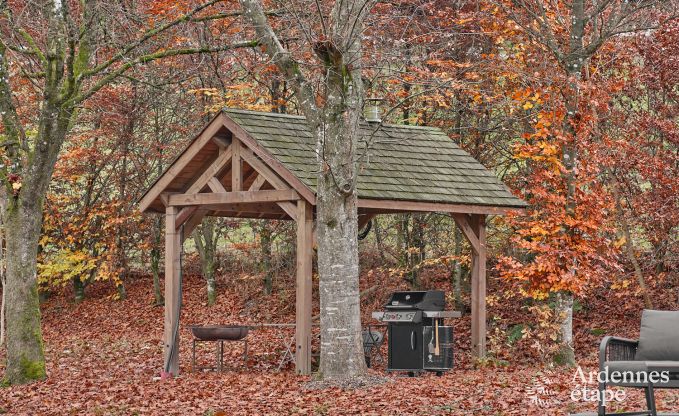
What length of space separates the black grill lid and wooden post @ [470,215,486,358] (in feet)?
4.35

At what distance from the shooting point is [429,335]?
45.0 feet

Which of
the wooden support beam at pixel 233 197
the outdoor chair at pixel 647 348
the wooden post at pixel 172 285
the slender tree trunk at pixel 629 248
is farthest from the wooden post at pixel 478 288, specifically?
the outdoor chair at pixel 647 348

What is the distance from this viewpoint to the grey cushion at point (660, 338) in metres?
8.07

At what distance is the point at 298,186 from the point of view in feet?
42.1

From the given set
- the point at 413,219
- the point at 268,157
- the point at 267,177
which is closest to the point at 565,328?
the point at 267,177

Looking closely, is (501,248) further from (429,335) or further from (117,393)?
(117,393)

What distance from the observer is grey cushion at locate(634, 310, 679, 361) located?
807 cm

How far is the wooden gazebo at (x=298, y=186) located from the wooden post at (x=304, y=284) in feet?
0.04

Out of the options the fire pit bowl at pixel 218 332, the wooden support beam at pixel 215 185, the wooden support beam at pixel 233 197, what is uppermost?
the wooden support beam at pixel 215 185

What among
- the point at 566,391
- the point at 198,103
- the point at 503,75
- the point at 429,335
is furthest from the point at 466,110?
the point at 566,391

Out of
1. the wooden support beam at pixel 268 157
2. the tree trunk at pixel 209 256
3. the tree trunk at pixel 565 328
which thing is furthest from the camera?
the tree trunk at pixel 209 256

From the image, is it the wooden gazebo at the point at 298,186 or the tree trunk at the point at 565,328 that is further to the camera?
the tree trunk at the point at 565,328

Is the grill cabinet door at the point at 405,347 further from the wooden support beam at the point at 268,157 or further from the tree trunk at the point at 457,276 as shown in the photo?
the tree trunk at the point at 457,276

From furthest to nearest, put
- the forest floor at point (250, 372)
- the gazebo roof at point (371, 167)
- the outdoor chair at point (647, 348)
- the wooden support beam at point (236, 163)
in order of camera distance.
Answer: the wooden support beam at point (236, 163), the gazebo roof at point (371, 167), the forest floor at point (250, 372), the outdoor chair at point (647, 348)
